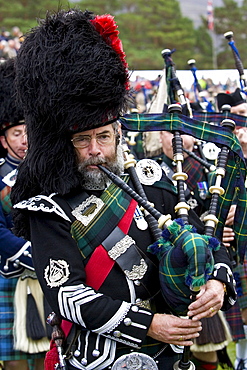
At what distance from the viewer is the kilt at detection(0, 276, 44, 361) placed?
3.77m

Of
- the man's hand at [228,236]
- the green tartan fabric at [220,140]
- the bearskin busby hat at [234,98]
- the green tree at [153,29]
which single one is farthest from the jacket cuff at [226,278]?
the green tree at [153,29]

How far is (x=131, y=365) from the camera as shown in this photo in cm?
229

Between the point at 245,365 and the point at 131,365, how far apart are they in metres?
2.59

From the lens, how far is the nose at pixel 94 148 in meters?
2.37

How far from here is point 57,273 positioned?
7.28ft

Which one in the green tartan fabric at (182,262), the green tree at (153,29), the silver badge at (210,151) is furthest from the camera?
the green tree at (153,29)

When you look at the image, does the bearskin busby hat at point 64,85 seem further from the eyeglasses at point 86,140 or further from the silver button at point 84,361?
the silver button at point 84,361

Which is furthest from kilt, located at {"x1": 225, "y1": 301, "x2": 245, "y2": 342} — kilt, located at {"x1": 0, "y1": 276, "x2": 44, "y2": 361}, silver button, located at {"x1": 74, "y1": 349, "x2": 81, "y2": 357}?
silver button, located at {"x1": 74, "y1": 349, "x2": 81, "y2": 357}

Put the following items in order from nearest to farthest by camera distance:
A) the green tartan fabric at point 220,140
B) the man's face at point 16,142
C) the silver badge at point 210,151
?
the green tartan fabric at point 220,140 < the man's face at point 16,142 < the silver badge at point 210,151

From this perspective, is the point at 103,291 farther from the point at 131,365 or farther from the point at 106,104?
the point at 106,104

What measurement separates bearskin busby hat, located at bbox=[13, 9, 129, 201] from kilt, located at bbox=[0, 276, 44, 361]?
1630 millimetres

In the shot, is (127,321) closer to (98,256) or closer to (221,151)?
(98,256)

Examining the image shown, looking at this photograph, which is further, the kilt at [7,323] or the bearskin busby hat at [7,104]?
the bearskin busby hat at [7,104]

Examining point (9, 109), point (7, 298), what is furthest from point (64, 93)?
point (7, 298)
